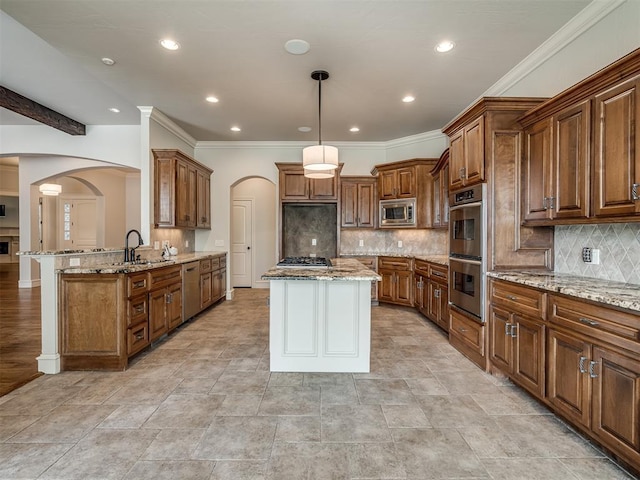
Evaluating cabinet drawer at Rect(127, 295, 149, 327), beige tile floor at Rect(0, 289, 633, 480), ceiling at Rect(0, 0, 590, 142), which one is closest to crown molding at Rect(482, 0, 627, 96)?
ceiling at Rect(0, 0, 590, 142)

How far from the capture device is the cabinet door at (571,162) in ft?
7.14

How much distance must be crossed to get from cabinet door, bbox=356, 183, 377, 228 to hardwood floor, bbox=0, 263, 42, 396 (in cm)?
478

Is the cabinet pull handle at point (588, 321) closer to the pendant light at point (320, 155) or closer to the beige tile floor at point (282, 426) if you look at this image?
the beige tile floor at point (282, 426)

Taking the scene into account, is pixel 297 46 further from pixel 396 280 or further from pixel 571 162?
pixel 396 280

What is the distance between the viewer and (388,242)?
241 inches

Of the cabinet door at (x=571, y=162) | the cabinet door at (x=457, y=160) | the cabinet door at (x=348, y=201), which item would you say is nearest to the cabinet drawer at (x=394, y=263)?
the cabinet door at (x=348, y=201)

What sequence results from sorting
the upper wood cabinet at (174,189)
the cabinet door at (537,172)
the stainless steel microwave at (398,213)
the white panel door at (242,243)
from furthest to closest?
the white panel door at (242,243)
the stainless steel microwave at (398,213)
the upper wood cabinet at (174,189)
the cabinet door at (537,172)

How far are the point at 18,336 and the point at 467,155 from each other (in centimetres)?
563

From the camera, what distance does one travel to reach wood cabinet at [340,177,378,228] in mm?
5832

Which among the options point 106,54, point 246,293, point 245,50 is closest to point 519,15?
point 245,50

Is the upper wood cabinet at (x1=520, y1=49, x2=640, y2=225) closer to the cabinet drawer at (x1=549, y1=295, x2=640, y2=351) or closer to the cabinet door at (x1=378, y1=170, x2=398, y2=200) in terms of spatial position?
the cabinet drawer at (x1=549, y1=295, x2=640, y2=351)

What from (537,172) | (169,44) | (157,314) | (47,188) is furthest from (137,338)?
(47,188)

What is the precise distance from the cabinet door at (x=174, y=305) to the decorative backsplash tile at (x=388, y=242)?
2975mm

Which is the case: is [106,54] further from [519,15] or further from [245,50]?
[519,15]
